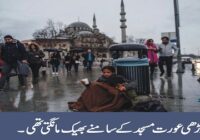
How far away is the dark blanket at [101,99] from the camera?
10.2 metres

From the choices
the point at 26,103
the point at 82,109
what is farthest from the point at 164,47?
the point at 82,109

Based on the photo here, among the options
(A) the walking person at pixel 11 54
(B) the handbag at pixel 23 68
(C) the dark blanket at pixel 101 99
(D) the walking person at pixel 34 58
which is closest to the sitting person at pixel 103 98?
(C) the dark blanket at pixel 101 99

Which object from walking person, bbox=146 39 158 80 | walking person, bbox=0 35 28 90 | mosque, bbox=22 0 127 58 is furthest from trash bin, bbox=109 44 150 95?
mosque, bbox=22 0 127 58

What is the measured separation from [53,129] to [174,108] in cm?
401

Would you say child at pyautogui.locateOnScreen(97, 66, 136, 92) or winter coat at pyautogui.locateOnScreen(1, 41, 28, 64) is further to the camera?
winter coat at pyautogui.locateOnScreen(1, 41, 28, 64)

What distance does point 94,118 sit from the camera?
8.12 meters

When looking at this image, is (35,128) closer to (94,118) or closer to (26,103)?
(94,118)

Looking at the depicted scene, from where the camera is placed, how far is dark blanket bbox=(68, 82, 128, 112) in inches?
401

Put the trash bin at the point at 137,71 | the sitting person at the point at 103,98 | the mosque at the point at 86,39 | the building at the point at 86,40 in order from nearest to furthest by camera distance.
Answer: the sitting person at the point at 103,98, the trash bin at the point at 137,71, the mosque at the point at 86,39, the building at the point at 86,40

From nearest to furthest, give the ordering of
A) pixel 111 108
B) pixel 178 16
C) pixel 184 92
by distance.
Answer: pixel 111 108 < pixel 184 92 < pixel 178 16

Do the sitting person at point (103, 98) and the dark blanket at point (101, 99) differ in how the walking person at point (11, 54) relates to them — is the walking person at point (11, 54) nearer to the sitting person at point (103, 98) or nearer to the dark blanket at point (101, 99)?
the sitting person at point (103, 98)

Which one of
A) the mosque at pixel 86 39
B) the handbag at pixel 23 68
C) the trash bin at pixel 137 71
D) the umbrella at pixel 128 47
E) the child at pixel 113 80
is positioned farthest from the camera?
the mosque at pixel 86 39

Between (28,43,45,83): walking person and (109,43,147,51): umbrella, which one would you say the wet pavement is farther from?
(28,43,45,83): walking person

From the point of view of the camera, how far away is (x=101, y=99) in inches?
404
